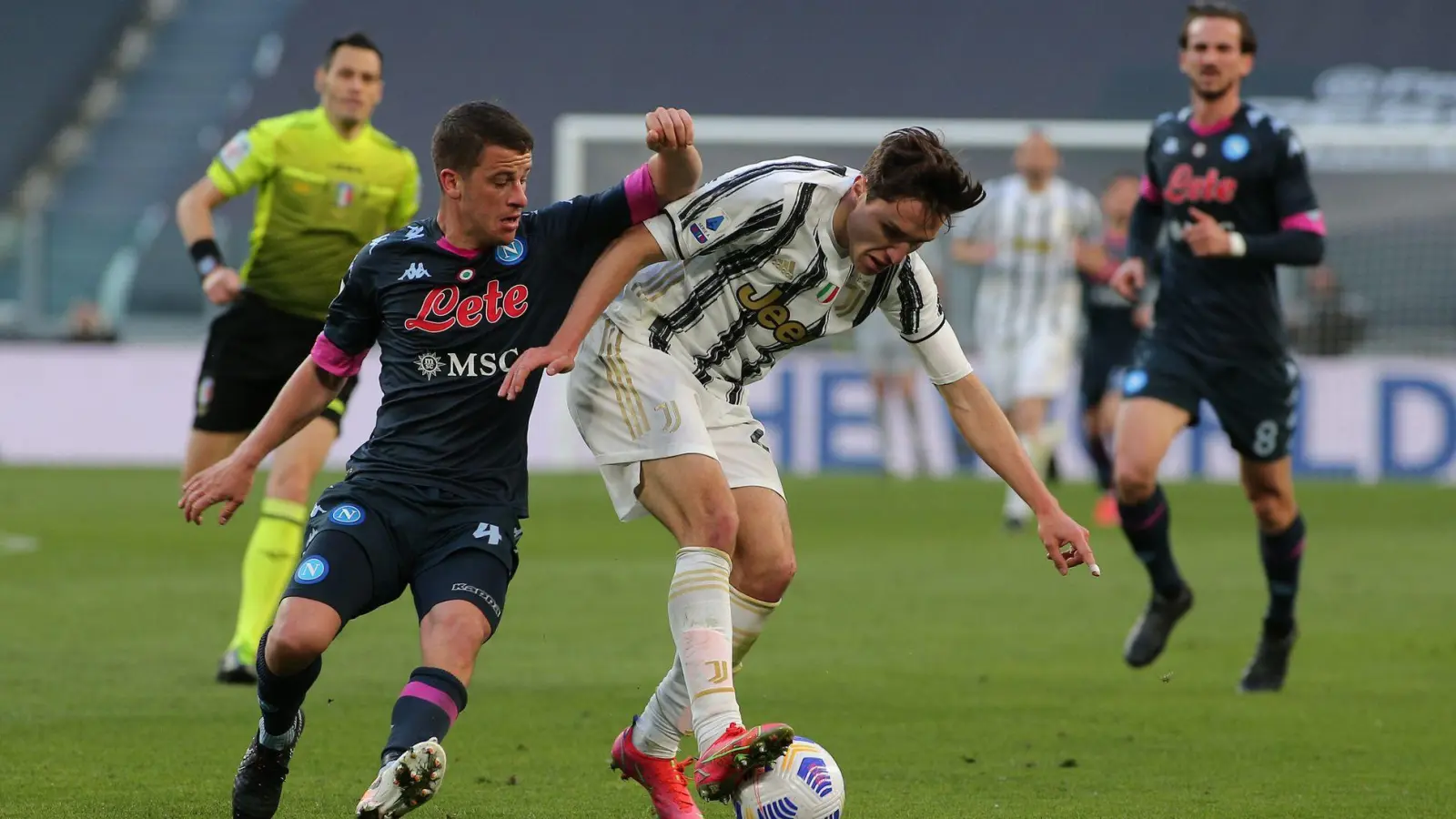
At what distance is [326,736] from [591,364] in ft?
5.08

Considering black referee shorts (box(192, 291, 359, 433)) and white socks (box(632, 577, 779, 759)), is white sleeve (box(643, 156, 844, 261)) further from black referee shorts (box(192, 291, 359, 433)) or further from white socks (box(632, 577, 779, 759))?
black referee shorts (box(192, 291, 359, 433))

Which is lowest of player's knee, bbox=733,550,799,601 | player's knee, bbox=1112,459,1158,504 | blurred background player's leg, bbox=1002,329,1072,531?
blurred background player's leg, bbox=1002,329,1072,531

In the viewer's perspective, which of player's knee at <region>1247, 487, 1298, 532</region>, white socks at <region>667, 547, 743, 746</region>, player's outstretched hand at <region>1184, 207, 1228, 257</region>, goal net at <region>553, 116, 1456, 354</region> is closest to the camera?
white socks at <region>667, 547, 743, 746</region>

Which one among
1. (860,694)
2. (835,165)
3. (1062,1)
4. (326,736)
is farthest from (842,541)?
(1062,1)

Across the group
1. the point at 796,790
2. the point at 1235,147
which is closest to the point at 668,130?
the point at 796,790

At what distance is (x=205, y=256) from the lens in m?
7.09

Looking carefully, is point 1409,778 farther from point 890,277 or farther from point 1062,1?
point 1062,1

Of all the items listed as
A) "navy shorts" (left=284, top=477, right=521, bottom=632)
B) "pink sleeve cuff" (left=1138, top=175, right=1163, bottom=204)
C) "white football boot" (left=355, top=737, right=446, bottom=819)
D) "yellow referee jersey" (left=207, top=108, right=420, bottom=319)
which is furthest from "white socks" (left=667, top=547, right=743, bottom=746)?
"pink sleeve cuff" (left=1138, top=175, right=1163, bottom=204)

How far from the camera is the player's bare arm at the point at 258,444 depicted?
4.38m

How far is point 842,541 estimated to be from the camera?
12.0 m

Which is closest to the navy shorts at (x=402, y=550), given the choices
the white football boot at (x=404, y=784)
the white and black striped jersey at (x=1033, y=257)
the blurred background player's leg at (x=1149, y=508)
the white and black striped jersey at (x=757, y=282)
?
the white football boot at (x=404, y=784)

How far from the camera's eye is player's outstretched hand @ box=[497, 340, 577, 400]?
13.8 ft

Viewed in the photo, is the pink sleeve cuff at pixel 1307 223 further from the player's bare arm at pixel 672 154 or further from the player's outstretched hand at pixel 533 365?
the player's outstretched hand at pixel 533 365

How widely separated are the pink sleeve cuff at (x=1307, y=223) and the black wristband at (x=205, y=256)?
3.75 metres
